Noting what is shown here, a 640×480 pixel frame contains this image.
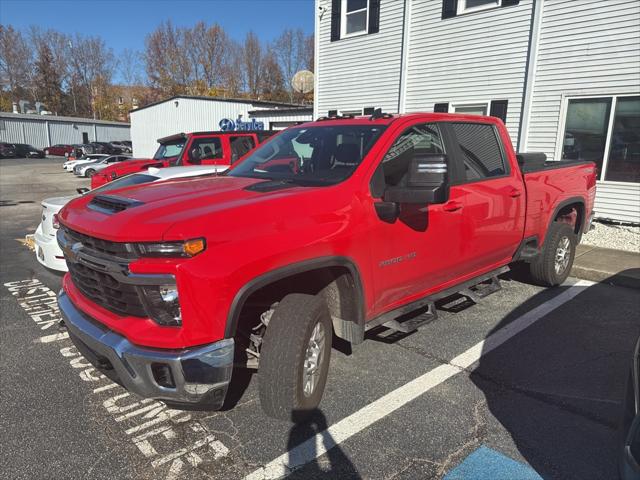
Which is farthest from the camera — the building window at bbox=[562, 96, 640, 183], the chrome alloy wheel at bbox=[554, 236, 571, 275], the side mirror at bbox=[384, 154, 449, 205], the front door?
the building window at bbox=[562, 96, 640, 183]

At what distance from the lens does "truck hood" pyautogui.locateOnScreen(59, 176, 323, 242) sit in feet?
7.92

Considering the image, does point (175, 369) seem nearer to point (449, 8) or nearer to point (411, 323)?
point (411, 323)

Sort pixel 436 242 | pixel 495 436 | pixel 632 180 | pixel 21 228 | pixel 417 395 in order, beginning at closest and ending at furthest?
pixel 495 436 → pixel 417 395 → pixel 436 242 → pixel 632 180 → pixel 21 228

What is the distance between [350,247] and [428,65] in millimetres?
10444

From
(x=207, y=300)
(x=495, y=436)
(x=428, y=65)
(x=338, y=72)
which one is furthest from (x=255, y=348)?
(x=338, y=72)

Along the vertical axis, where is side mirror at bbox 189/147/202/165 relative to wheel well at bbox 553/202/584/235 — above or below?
above

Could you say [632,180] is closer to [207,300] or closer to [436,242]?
[436,242]

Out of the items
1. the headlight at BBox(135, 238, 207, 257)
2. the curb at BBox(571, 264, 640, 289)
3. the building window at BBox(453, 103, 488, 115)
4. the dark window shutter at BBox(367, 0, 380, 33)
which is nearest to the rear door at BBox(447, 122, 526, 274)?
the curb at BBox(571, 264, 640, 289)

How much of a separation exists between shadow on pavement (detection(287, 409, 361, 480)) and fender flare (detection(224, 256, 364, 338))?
2.28ft

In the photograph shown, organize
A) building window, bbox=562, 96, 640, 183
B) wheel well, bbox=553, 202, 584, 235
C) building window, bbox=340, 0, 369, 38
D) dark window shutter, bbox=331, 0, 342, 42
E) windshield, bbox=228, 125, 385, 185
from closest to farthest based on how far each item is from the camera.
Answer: windshield, bbox=228, 125, 385, 185
wheel well, bbox=553, 202, 584, 235
building window, bbox=562, 96, 640, 183
building window, bbox=340, 0, 369, 38
dark window shutter, bbox=331, 0, 342, 42

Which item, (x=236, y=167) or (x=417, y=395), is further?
(x=236, y=167)

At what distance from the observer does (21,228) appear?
1025 centimetres

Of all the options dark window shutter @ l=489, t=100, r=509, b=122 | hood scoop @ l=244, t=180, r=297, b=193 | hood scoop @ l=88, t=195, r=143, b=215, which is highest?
dark window shutter @ l=489, t=100, r=509, b=122

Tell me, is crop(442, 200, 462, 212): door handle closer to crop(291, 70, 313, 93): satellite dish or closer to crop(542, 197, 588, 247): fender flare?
crop(542, 197, 588, 247): fender flare
